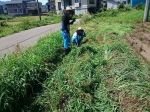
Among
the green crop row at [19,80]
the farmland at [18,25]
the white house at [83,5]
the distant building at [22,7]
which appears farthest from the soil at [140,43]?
the distant building at [22,7]

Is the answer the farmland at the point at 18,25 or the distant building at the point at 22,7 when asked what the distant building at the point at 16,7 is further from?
the farmland at the point at 18,25

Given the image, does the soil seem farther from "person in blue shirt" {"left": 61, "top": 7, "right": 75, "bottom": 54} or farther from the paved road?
the paved road

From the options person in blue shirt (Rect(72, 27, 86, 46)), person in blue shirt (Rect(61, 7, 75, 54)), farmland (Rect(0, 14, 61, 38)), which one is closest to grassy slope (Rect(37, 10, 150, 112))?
person in blue shirt (Rect(61, 7, 75, 54))

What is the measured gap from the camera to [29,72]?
12.8 feet

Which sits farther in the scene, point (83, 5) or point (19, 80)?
point (83, 5)

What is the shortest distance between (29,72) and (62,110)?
1.31 meters

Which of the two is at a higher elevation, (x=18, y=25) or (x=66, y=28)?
(x=66, y=28)

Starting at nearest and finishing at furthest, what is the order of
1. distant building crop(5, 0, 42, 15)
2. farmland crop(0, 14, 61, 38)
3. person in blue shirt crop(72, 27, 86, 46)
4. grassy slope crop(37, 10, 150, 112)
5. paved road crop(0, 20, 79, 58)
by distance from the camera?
1. grassy slope crop(37, 10, 150, 112)
2. person in blue shirt crop(72, 27, 86, 46)
3. paved road crop(0, 20, 79, 58)
4. farmland crop(0, 14, 61, 38)
5. distant building crop(5, 0, 42, 15)

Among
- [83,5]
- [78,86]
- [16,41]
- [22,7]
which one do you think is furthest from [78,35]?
[22,7]

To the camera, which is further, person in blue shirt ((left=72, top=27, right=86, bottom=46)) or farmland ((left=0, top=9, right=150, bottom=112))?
person in blue shirt ((left=72, top=27, right=86, bottom=46))

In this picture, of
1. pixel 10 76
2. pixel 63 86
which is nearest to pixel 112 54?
pixel 63 86

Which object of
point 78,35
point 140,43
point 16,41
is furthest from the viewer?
point 16,41

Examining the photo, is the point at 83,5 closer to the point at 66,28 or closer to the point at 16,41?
the point at 16,41

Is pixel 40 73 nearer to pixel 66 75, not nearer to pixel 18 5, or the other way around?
pixel 66 75
